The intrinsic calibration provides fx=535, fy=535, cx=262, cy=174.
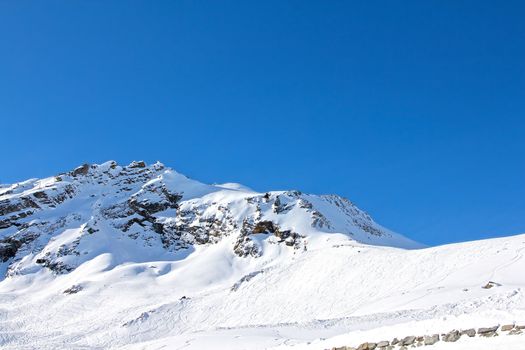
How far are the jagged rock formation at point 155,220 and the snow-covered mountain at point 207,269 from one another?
32 cm

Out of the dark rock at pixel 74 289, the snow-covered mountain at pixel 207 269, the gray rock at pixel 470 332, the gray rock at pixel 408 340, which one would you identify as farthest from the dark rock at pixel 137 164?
the gray rock at pixel 470 332

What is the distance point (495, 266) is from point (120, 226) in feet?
245

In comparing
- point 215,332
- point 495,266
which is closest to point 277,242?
point 495,266

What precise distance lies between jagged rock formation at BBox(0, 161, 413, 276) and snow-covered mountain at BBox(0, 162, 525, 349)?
1.03 feet

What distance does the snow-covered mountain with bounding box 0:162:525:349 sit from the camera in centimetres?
3089

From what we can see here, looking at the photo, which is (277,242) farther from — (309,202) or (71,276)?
(71,276)

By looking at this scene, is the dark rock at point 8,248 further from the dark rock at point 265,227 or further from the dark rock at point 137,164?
the dark rock at point 265,227

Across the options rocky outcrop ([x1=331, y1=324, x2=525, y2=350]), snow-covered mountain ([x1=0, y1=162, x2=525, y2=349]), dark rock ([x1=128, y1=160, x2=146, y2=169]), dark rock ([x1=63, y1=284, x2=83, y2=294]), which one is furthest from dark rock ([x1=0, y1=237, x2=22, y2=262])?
rocky outcrop ([x1=331, y1=324, x2=525, y2=350])

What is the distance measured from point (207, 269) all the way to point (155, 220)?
27.2 m

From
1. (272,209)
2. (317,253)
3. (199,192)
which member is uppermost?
(199,192)

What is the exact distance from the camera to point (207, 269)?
7775 cm

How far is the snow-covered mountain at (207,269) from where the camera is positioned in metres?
30.9

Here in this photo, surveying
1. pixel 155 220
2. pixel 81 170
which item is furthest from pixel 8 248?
pixel 81 170

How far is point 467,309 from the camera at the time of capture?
2533 cm
